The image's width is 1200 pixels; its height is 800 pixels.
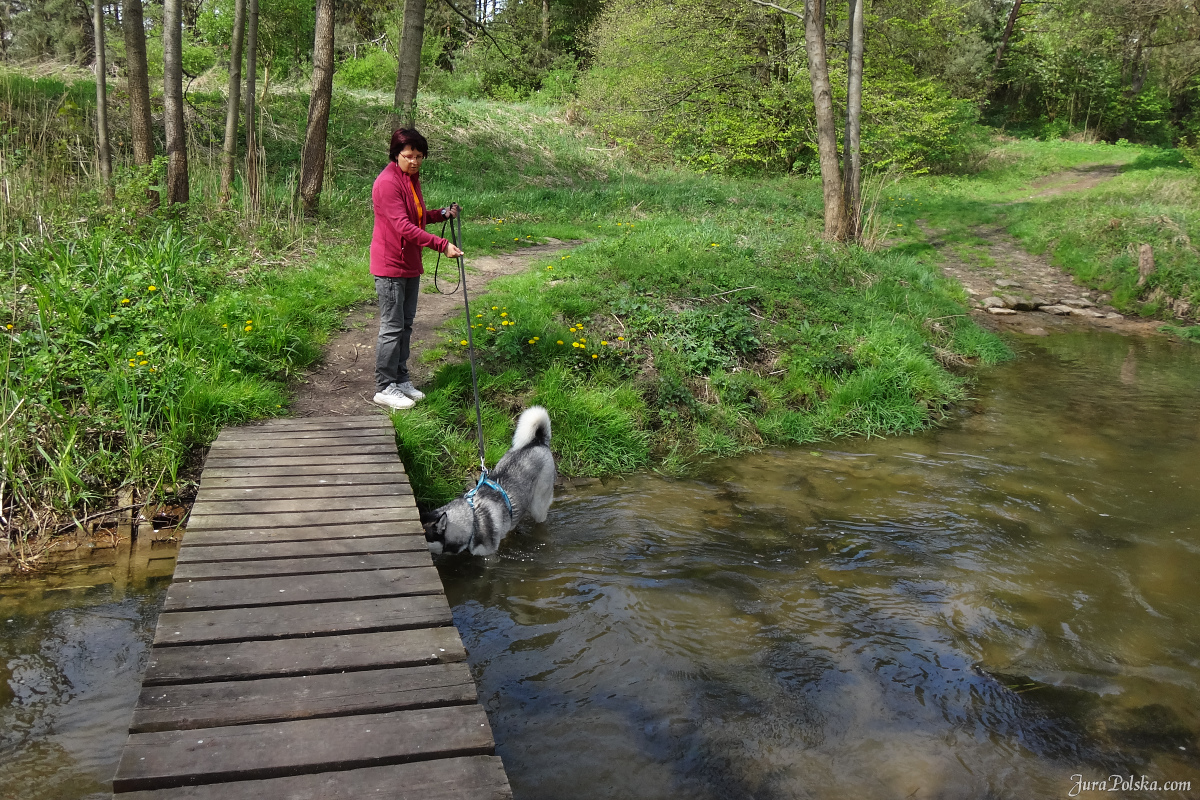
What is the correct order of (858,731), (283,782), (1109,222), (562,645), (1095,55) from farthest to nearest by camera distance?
(1095,55)
(1109,222)
(562,645)
(858,731)
(283,782)

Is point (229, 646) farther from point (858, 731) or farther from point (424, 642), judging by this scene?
point (858, 731)

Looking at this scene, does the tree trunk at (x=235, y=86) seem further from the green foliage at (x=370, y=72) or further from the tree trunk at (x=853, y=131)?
the green foliage at (x=370, y=72)

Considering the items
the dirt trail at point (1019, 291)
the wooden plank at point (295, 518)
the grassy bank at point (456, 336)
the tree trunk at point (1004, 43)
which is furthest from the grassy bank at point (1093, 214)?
the wooden plank at point (295, 518)

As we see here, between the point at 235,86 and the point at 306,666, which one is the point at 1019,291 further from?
the point at 306,666

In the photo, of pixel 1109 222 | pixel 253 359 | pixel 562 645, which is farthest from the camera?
pixel 1109 222

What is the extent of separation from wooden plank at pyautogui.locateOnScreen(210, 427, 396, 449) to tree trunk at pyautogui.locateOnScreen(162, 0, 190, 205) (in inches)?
206

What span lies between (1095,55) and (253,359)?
36.7 metres

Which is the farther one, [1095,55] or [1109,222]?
[1095,55]

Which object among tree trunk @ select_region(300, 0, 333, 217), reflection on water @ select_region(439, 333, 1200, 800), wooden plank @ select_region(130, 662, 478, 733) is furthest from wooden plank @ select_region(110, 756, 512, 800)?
tree trunk @ select_region(300, 0, 333, 217)

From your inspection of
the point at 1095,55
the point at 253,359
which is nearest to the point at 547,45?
the point at 1095,55

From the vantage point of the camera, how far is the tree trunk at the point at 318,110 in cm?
1034

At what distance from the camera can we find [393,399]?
6.19m

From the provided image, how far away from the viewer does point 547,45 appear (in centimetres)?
3281

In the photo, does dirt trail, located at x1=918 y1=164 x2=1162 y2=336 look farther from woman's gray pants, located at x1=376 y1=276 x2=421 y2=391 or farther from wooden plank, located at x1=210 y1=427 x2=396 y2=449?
wooden plank, located at x1=210 y1=427 x2=396 y2=449
